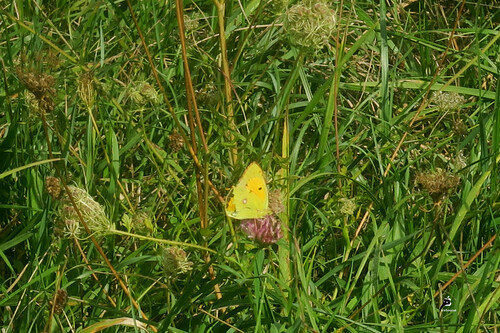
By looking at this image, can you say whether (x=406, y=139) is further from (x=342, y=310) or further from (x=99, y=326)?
(x=99, y=326)

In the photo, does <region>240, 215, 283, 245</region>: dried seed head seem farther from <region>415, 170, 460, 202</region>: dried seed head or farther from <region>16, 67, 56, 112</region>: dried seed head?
<region>16, 67, 56, 112</region>: dried seed head

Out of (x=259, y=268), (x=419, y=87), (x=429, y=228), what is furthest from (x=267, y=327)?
(x=419, y=87)

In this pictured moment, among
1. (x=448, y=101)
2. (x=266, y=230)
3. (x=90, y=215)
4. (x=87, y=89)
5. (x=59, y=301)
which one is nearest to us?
(x=266, y=230)

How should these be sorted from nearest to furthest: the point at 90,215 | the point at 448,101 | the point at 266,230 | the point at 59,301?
the point at 266,230
the point at 90,215
the point at 59,301
the point at 448,101

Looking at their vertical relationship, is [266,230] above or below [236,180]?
above

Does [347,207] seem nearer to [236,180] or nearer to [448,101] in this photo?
[236,180]

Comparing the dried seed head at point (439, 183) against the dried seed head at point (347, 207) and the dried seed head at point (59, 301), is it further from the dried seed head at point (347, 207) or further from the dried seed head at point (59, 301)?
the dried seed head at point (59, 301)

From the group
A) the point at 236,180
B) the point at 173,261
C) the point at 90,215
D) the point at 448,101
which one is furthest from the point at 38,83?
the point at 448,101

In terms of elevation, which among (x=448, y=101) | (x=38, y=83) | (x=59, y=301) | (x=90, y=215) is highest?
(x=38, y=83)

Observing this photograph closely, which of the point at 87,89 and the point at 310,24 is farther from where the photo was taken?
the point at 87,89
